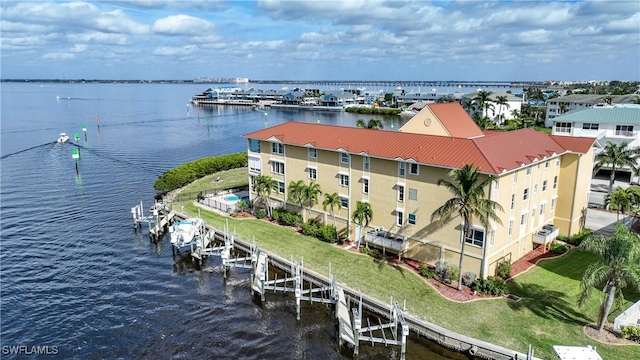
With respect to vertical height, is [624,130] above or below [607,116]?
below

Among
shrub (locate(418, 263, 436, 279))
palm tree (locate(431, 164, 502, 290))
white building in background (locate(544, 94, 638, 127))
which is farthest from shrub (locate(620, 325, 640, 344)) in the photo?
white building in background (locate(544, 94, 638, 127))

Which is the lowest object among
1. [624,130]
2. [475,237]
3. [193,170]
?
[193,170]

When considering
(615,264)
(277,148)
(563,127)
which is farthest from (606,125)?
(277,148)

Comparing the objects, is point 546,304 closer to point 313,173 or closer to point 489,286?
point 489,286

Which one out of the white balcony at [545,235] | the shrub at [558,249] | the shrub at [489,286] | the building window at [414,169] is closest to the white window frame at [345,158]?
the building window at [414,169]

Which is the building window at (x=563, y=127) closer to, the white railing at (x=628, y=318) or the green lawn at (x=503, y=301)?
the green lawn at (x=503, y=301)

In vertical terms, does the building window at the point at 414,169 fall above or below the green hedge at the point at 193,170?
above
